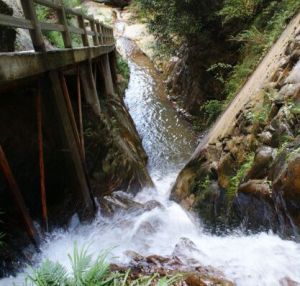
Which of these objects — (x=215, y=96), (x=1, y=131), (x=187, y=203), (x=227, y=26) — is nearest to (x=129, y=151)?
(x=187, y=203)

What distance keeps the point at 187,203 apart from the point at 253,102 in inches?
93.6

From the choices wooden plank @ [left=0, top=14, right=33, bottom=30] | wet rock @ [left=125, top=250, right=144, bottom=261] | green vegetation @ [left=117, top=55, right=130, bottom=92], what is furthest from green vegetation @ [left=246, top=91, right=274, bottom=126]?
green vegetation @ [left=117, top=55, right=130, bottom=92]

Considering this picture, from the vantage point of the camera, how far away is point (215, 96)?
11.6 metres

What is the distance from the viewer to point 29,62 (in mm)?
4191

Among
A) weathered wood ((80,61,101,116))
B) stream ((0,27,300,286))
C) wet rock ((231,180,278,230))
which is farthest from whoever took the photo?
weathered wood ((80,61,101,116))

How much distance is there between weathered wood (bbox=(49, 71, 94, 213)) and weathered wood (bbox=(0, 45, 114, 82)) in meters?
0.29

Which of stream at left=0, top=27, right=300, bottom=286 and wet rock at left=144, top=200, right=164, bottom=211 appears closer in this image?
stream at left=0, top=27, right=300, bottom=286

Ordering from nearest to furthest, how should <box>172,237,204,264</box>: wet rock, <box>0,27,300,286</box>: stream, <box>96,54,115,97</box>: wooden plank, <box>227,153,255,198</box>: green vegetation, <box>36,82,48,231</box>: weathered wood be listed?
<box>0,27,300,286</box>: stream, <box>172,237,204,264</box>: wet rock, <box>36,82,48,231</box>: weathered wood, <box>227,153,255,198</box>: green vegetation, <box>96,54,115,97</box>: wooden plank

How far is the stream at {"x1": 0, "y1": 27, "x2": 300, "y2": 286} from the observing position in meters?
4.32

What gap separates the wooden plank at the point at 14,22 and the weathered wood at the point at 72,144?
987 mm

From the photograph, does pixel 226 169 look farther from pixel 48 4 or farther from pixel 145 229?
pixel 48 4

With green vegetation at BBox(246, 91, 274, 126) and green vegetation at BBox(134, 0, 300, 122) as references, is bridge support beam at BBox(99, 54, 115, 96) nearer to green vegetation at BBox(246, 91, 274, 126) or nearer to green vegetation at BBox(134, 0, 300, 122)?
green vegetation at BBox(134, 0, 300, 122)

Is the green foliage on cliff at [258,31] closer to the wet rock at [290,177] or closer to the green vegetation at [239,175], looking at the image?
the green vegetation at [239,175]

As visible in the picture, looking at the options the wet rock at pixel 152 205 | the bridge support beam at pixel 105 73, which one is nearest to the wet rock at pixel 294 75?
the wet rock at pixel 152 205
